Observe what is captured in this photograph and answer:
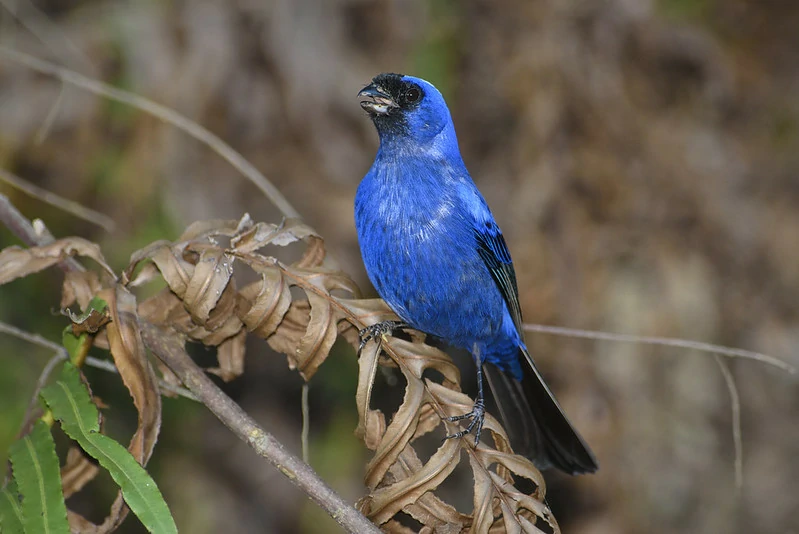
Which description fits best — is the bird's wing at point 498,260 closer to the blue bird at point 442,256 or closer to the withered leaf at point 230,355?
the blue bird at point 442,256

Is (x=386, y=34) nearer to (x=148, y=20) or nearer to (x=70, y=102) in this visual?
(x=148, y=20)

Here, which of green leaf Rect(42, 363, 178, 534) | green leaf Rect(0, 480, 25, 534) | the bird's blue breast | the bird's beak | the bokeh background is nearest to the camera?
green leaf Rect(42, 363, 178, 534)

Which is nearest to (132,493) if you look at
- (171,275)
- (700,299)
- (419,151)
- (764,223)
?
(171,275)

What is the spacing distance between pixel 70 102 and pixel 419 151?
8.24 ft

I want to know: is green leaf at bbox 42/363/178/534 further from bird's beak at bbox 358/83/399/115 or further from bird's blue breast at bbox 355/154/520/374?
bird's beak at bbox 358/83/399/115

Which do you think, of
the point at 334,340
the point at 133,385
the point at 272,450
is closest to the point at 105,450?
the point at 133,385

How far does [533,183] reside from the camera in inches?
216

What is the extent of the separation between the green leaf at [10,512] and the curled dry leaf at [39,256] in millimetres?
629

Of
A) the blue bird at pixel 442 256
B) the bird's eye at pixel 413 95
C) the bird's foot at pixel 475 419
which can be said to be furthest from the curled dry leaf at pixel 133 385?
the bird's eye at pixel 413 95

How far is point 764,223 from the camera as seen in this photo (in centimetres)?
620

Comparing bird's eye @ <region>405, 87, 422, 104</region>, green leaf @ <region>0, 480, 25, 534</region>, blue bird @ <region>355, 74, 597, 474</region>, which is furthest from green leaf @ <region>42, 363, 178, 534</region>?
bird's eye @ <region>405, 87, 422, 104</region>

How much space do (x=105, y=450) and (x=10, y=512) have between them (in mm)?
342

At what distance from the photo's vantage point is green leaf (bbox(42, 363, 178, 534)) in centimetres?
217

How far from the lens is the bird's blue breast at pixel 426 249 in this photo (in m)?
3.35
